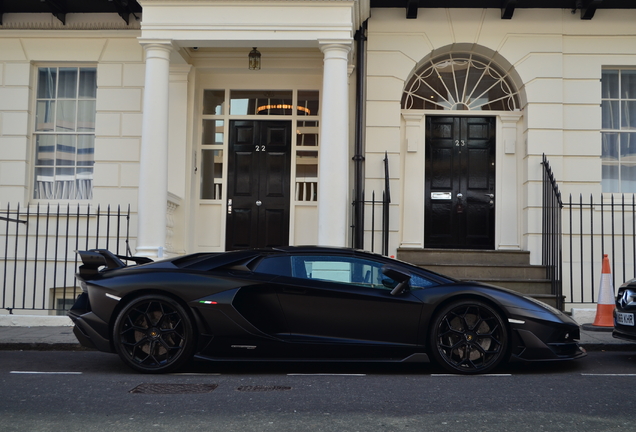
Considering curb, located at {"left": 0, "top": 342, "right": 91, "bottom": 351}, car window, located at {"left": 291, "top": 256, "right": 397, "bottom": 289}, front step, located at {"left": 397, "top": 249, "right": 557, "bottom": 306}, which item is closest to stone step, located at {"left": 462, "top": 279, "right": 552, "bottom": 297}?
front step, located at {"left": 397, "top": 249, "right": 557, "bottom": 306}

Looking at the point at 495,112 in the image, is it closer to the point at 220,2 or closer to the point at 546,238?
the point at 546,238

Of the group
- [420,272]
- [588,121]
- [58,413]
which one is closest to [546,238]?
[588,121]

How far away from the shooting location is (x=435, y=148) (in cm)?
1220

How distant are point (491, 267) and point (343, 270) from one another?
482cm

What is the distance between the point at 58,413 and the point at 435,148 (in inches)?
342

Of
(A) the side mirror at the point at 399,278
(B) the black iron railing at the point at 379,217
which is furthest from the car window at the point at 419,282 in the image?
(B) the black iron railing at the point at 379,217

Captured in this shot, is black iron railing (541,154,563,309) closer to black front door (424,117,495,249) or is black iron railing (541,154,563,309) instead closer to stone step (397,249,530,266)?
stone step (397,249,530,266)

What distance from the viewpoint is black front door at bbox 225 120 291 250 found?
1226 centimetres

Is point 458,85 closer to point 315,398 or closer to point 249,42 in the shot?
point 249,42

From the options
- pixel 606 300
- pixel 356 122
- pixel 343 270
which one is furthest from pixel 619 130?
pixel 343 270

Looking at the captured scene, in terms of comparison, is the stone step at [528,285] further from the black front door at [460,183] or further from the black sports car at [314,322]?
the black sports car at [314,322]

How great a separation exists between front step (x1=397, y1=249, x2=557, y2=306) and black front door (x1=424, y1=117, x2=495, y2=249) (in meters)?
0.87

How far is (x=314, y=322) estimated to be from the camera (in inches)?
245

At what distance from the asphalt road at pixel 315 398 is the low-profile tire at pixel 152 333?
15 cm
